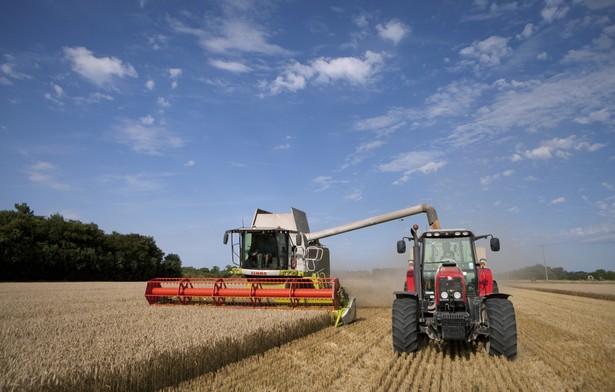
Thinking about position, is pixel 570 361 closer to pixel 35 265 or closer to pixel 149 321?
pixel 149 321

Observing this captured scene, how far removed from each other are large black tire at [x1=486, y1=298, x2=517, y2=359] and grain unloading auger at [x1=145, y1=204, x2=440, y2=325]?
392cm

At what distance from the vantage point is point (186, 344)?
17.7 ft

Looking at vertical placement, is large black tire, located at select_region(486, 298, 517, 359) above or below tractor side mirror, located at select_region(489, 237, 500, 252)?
below

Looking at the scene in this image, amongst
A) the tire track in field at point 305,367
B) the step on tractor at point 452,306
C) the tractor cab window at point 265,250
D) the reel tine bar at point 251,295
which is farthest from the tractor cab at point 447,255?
the tractor cab window at point 265,250

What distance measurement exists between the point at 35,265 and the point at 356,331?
3036 centimetres

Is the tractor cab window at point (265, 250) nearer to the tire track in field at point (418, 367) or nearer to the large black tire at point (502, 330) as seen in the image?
the tire track in field at point (418, 367)

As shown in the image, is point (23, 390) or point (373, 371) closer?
point (23, 390)

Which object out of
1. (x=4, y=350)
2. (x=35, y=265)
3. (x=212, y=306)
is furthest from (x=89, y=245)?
(x=4, y=350)

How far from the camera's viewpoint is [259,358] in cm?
635

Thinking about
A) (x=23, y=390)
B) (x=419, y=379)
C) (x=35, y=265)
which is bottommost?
(x=419, y=379)

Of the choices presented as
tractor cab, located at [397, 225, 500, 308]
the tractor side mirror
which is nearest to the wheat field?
tractor cab, located at [397, 225, 500, 308]

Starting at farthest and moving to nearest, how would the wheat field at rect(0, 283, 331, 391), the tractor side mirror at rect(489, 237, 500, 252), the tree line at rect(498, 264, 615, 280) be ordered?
the tree line at rect(498, 264, 615, 280), the tractor side mirror at rect(489, 237, 500, 252), the wheat field at rect(0, 283, 331, 391)

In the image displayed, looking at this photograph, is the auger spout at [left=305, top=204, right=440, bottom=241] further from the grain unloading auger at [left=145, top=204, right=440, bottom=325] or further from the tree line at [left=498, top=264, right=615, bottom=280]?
the tree line at [left=498, top=264, right=615, bottom=280]

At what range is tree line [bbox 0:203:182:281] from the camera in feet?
99.0
